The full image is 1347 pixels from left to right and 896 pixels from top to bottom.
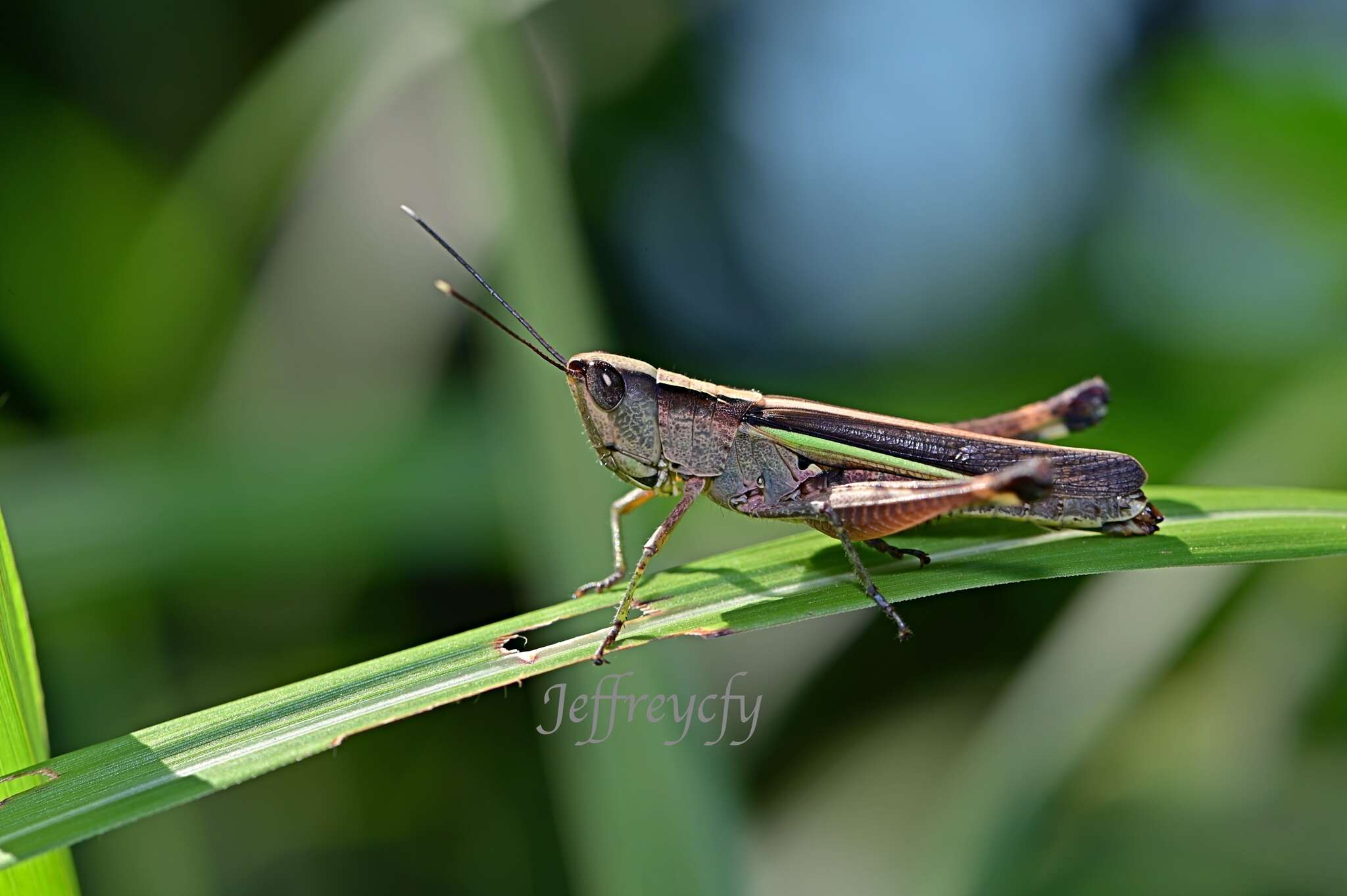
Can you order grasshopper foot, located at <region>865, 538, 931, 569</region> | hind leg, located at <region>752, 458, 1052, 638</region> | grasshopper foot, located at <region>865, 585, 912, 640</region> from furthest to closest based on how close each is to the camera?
1. grasshopper foot, located at <region>865, 538, 931, 569</region>
2. grasshopper foot, located at <region>865, 585, 912, 640</region>
3. hind leg, located at <region>752, 458, 1052, 638</region>

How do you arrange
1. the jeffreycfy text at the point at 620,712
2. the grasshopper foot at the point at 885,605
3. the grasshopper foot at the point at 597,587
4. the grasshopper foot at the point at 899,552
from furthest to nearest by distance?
the grasshopper foot at the point at 597,587 < the grasshopper foot at the point at 899,552 < the jeffreycfy text at the point at 620,712 < the grasshopper foot at the point at 885,605

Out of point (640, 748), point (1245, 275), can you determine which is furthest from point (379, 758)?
point (1245, 275)

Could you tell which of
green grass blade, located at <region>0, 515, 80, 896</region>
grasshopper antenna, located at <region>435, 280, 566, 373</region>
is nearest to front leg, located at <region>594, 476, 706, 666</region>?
grasshopper antenna, located at <region>435, 280, 566, 373</region>

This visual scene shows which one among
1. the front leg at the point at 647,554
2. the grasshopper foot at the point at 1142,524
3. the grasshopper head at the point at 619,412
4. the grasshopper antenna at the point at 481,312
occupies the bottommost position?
the grasshopper foot at the point at 1142,524

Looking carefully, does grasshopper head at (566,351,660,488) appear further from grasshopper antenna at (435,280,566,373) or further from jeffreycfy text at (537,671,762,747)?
jeffreycfy text at (537,671,762,747)

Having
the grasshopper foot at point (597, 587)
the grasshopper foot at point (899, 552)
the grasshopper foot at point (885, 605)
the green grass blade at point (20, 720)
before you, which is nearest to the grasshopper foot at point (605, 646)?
the grasshopper foot at point (597, 587)

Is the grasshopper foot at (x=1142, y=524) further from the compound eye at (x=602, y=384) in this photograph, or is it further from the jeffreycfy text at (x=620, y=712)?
the compound eye at (x=602, y=384)

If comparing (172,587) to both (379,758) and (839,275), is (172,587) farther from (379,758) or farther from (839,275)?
(839,275)
